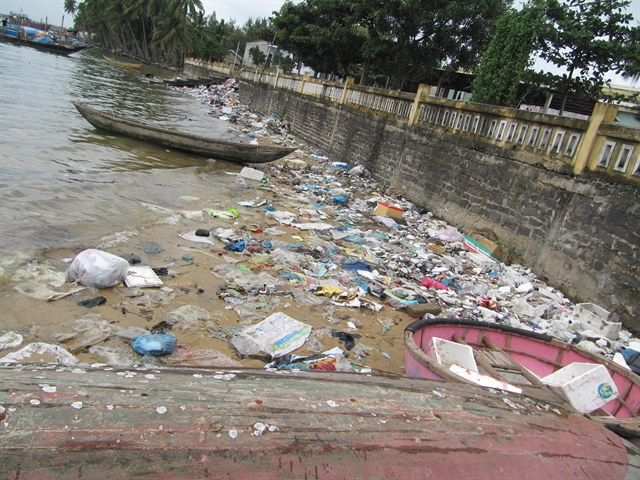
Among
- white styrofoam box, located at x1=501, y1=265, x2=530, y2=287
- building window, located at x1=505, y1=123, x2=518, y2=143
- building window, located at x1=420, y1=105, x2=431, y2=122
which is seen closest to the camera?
white styrofoam box, located at x1=501, y1=265, x2=530, y2=287

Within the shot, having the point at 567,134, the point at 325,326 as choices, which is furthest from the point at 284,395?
the point at 567,134

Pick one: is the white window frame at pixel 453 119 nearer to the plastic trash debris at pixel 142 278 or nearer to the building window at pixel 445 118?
the building window at pixel 445 118

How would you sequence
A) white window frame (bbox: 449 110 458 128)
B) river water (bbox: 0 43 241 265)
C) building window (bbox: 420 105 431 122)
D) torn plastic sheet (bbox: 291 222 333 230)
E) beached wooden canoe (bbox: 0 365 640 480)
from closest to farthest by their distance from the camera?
beached wooden canoe (bbox: 0 365 640 480), river water (bbox: 0 43 241 265), torn plastic sheet (bbox: 291 222 333 230), white window frame (bbox: 449 110 458 128), building window (bbox: 420 105 431 122)

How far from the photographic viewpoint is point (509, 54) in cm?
1030

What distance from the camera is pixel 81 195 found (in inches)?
287

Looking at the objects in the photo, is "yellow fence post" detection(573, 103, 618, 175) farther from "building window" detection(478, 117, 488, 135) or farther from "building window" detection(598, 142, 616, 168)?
"building window" detection(478, 117, 488, 135)

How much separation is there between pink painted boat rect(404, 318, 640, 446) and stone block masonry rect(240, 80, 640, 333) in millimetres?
1886

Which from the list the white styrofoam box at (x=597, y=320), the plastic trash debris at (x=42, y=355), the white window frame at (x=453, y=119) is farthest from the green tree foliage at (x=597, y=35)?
the plastic trash debris at (x=42, y=355)

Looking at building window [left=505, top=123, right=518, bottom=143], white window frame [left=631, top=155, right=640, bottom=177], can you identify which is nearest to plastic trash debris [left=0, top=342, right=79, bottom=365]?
white window frame [left=631, top=155, right=640, bottom=177]

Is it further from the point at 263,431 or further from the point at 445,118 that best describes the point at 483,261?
the point at 263,431

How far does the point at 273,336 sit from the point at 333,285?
4.82 ft

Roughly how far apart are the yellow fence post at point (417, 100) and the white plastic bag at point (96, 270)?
7.98m

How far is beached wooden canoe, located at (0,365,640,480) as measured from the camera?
1.12 m

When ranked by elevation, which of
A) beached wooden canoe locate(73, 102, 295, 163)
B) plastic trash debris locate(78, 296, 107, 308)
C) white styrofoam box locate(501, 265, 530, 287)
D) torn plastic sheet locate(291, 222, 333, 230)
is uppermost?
beached wooden canoe locate(73, 102, 295, 163)
